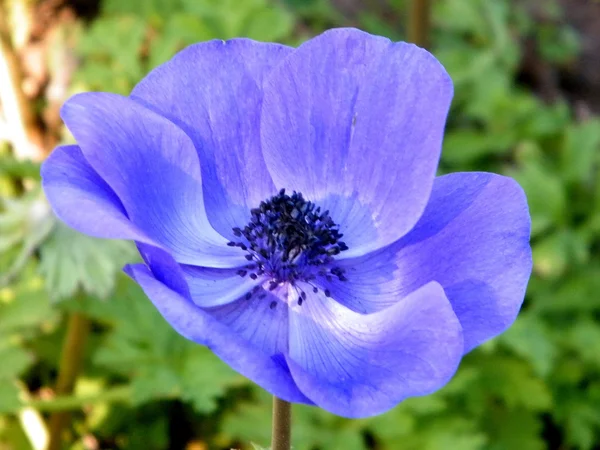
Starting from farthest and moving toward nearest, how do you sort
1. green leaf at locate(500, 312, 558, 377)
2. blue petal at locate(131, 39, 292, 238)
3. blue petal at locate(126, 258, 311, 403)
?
green leaf at locate(500, 312, 558, 377) → blue petal at locate(131, 39, 292, 238) → blue petal at locate(126, 258, 311, 403)

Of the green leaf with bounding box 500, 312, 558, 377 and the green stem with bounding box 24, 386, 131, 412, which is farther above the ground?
the green leaf with bounding box 500, 312, 558, 377

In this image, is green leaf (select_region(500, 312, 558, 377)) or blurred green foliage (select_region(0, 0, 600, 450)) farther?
green leaf (select_region(500, 312, 558, 377))

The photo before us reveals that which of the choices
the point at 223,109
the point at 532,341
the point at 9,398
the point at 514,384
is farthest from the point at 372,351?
the point at 514,384

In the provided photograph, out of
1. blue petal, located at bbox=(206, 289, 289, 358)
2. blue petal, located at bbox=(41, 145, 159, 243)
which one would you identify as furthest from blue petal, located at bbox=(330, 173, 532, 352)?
blue petal, located at bbox=(41, 145, 159, 243)

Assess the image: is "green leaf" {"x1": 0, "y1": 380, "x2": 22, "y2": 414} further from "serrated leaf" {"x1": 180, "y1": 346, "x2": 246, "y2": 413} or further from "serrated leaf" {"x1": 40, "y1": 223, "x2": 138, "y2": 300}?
"serrated leaf" {"x1": 180, "y1": 346, "x2": 246, "y2": 413}

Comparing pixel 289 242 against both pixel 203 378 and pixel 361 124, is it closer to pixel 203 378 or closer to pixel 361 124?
pixel 361 124

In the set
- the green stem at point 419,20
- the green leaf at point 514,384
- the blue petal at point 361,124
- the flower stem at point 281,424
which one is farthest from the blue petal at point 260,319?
the green stem at point 419,20
